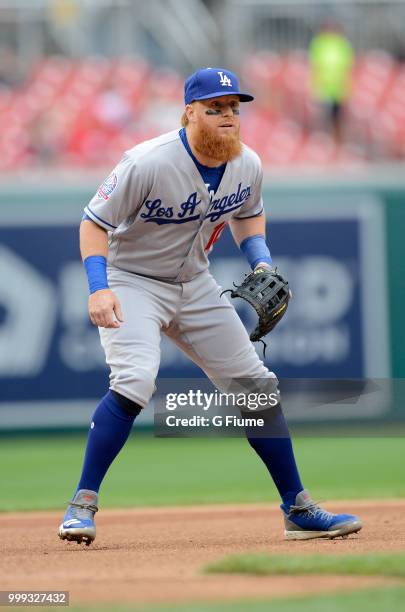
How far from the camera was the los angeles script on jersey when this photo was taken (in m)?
4.91

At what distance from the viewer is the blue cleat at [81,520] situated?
4770 millimetres

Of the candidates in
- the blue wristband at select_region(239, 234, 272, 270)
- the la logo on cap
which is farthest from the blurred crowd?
the la logo on cap

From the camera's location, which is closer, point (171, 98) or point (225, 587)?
point (225, 587)

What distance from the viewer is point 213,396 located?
5391mm

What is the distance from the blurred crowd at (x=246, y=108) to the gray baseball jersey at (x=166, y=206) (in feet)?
22.2

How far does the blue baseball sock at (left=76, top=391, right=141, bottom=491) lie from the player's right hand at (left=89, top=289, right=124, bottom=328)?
0.99 ft

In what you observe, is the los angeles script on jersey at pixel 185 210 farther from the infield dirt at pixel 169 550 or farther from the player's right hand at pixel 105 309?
the infield dirt at pixel 169 550

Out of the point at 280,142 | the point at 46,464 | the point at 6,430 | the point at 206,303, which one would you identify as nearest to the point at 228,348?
the point at 206,303

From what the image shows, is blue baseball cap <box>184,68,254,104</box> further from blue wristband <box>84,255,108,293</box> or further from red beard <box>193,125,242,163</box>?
blue wristband <box>84,255,108,293</box>

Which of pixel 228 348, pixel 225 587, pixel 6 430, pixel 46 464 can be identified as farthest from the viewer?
pixel 6 430

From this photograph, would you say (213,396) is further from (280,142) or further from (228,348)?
(280,142)

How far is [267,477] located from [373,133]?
5.90 metres

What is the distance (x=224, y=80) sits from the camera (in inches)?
189

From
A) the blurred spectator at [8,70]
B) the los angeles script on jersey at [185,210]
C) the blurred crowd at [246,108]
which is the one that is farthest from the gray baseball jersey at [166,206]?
the blurred spectator at [8,70]
